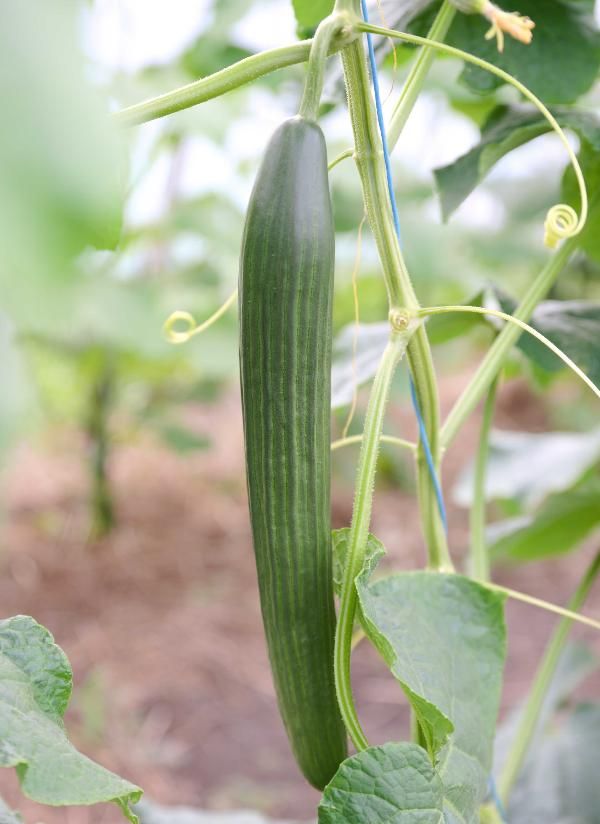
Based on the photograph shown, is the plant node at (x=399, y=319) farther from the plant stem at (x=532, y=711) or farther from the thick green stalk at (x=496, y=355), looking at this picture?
the plant stem at (x=532, y=711)

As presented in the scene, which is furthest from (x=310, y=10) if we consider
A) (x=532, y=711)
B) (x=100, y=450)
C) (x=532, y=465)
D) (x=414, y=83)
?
(x=100, y=450)

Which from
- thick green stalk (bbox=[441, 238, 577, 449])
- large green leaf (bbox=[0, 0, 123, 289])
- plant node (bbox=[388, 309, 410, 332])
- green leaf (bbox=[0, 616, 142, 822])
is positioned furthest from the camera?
thick green stalk (bbox=[441, 238, 577, 449])

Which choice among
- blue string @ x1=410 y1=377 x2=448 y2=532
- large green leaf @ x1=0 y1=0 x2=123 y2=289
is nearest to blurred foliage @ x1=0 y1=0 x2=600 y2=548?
large green leaf @ x1=0 y1=0 x2=123 y2=289

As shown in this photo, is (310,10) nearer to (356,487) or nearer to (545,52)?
(545,52)

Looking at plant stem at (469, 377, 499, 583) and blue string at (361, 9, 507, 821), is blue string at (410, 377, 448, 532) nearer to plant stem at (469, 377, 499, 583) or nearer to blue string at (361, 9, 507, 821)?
blue string at (361, 9, 507, 821)

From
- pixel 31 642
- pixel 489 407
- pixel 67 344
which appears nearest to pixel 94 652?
pixel 67 344
